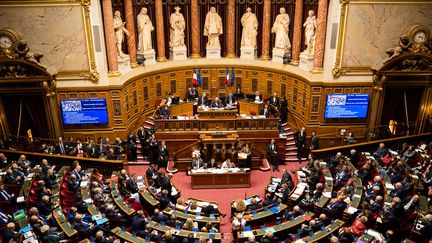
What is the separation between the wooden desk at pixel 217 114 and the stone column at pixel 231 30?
18.3ft

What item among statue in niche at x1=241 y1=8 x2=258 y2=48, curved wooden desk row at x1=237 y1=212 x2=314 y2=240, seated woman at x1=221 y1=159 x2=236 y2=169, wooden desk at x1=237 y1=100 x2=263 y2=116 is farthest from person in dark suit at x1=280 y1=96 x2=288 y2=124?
curved wooden desk row at x1=237 y1=212 x2=314 y2=240

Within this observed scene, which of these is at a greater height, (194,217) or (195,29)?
(195,29)

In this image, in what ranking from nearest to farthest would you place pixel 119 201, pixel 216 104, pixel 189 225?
pixel 189 225, pixel 119 201, pixel 216 104

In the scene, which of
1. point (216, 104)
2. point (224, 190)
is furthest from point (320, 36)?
point (224, 190)

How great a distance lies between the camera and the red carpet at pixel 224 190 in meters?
16.1

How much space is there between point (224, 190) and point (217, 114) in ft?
13.5

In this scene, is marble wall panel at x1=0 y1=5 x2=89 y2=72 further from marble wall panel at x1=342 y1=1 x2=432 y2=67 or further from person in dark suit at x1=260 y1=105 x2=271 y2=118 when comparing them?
marble wall panel at x1=342 y1=1 x2=432 y2=67

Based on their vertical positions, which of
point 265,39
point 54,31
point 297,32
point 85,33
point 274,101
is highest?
point 54,31

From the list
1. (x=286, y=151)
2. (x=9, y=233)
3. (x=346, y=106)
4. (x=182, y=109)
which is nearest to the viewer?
(x=9, y=233)

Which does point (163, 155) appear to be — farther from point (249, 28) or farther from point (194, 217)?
point (249, 28)

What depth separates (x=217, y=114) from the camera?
64.4 ft

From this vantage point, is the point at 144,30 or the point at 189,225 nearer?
the point at 189,225

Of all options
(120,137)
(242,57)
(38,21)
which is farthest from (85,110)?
(242,57)

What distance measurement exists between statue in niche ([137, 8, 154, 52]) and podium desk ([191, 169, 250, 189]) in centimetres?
914
